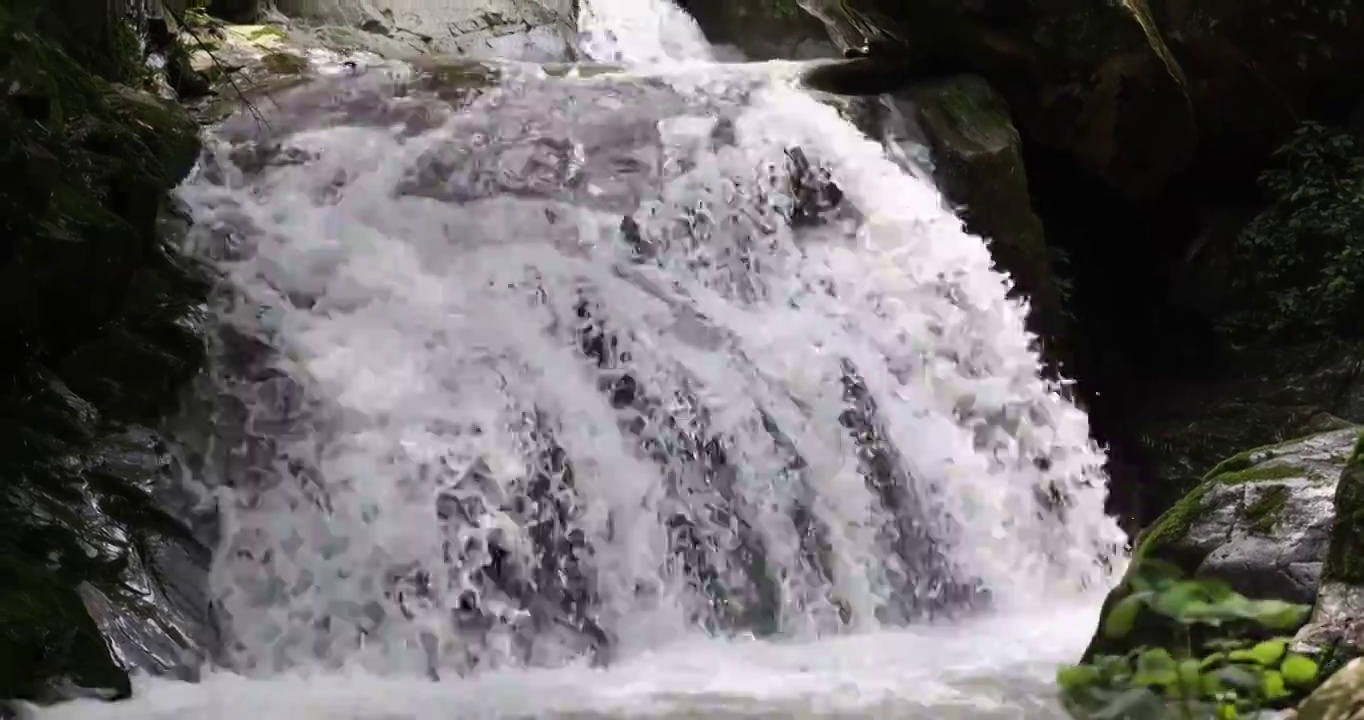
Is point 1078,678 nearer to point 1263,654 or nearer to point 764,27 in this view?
point 1263,654

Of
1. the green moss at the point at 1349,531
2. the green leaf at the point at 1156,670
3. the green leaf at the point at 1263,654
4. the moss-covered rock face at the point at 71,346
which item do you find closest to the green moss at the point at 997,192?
the moss-covered rock face at the point at 71,346

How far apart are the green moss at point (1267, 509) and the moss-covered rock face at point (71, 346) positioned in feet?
11.6

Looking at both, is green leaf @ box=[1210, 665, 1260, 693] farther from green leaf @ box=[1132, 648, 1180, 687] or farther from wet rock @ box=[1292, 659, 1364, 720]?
wet rock @ box=[1292, 659, 1364, 720]

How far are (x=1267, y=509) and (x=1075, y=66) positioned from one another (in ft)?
18.3

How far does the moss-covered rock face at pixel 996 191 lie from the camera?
8.06 m

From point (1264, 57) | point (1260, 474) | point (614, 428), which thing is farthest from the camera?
point (1264, 57)

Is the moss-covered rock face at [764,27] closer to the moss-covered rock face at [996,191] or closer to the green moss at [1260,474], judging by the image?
the moss-covered rock face at [996,191]

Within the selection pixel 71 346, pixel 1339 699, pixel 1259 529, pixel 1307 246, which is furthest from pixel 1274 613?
pixel 1307 246

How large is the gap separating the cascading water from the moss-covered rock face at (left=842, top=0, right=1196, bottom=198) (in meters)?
1.28

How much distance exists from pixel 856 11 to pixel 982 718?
6618mm

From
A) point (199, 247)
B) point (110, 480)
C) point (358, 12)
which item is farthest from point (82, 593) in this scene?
point (358, 12)

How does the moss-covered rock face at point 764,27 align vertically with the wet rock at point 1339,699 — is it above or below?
below

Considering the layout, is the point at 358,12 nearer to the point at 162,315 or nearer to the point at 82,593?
the point at 162,315

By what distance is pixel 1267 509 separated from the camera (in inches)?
144
